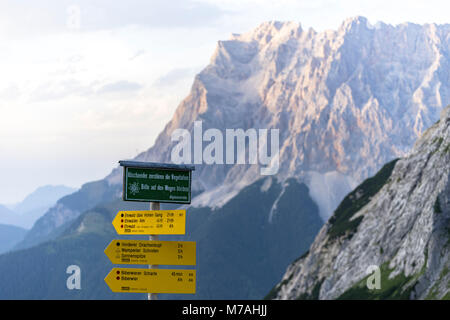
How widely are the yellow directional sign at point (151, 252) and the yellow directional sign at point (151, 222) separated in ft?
2.18

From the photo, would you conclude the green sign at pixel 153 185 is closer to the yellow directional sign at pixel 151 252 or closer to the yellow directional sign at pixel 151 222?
the yellow directional sign at pixel 151 222

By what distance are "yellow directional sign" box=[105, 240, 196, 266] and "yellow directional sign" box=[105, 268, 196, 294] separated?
0.40 m

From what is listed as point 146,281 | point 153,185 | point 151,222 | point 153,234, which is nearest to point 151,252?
point 153,234

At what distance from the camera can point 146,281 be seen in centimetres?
3212

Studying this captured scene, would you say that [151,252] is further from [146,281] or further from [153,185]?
[153,185]

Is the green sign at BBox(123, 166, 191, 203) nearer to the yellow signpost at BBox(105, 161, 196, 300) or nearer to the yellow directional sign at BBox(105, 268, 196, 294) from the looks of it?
the yellow signpost at BBox(105, 161, 196, 300)

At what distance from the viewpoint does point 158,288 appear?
32094mm

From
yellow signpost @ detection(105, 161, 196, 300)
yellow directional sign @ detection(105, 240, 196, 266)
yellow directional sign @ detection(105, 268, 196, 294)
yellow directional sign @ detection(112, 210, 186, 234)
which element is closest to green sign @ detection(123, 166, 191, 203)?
yellow signpost @ detection(105, 161, 196, 300)

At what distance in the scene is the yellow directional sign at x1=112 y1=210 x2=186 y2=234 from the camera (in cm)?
3225

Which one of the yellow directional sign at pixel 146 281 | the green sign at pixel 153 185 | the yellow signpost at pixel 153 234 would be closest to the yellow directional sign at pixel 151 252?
the yellow signpost at pixel 153 234
